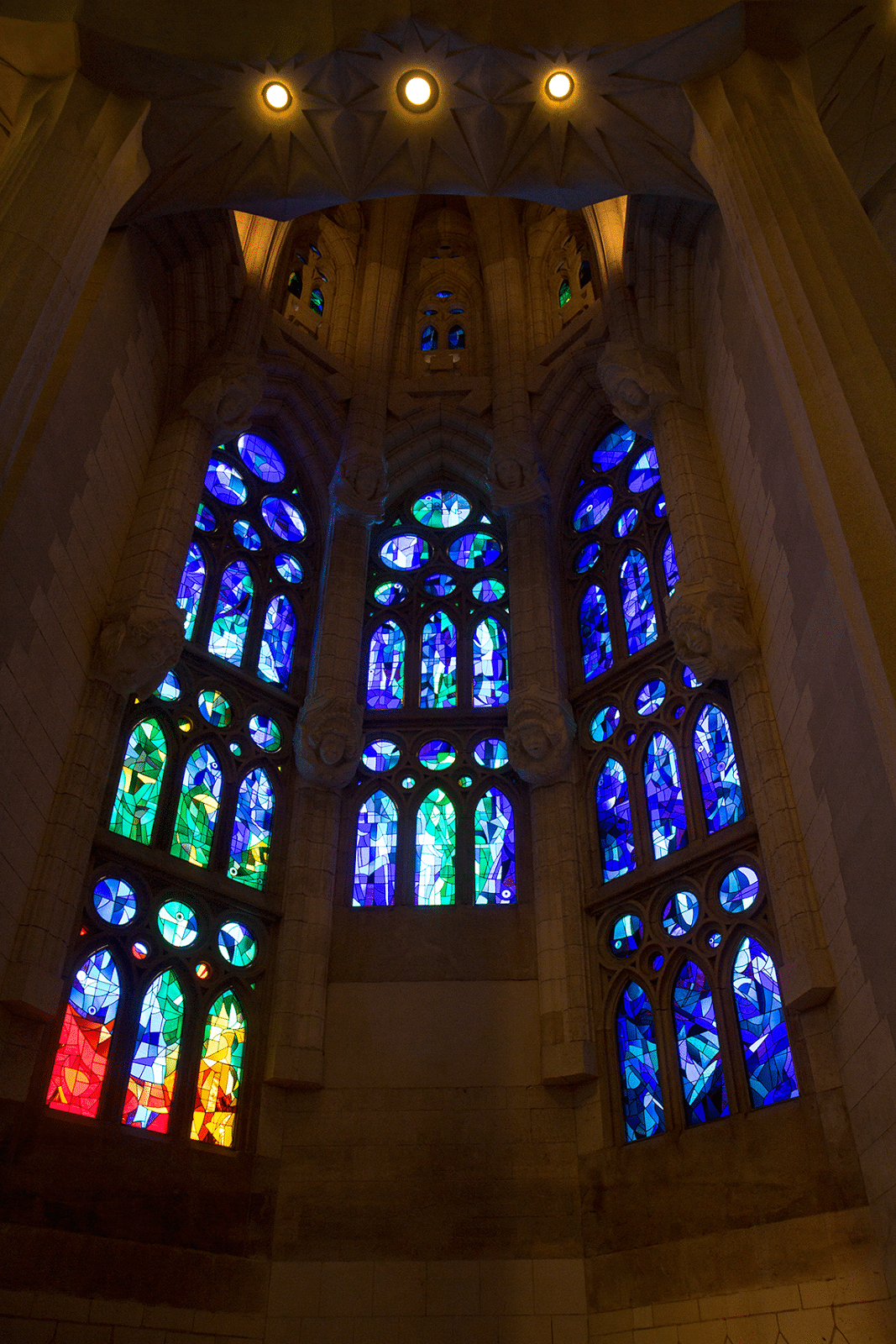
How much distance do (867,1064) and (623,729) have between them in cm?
477

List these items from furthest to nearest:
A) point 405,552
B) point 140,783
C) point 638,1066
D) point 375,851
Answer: point 405,552, point 375,851, point 140,783, point 638,1066

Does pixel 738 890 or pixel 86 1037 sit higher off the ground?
pixel 738 890

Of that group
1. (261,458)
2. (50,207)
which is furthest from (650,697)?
(50,207)

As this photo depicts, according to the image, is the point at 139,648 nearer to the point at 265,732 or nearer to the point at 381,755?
the point at 265,732

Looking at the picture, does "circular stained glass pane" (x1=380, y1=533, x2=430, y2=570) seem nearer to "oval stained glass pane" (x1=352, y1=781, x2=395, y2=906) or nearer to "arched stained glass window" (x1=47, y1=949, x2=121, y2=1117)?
"oval stained glass pane" (x1=352, y1=781, x2=395, y2=906)

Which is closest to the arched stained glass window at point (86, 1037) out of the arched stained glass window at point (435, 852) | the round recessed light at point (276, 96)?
the arched stained glass window at point (435, 852)

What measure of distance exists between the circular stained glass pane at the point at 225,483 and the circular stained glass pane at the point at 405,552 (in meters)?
2.03

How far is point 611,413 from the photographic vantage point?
13977 millimetres

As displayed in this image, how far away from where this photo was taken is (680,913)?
397 inches

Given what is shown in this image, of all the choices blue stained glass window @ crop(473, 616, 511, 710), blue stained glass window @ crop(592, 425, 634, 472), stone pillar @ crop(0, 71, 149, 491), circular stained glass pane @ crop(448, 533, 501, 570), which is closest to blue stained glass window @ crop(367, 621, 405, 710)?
blue stained glass window @ crop(473, 616, 511, 710)

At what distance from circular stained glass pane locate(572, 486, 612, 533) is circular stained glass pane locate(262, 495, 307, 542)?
3631 millimetres

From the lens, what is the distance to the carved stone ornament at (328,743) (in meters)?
11.5

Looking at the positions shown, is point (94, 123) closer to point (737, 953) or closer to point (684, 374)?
point (684, 374)

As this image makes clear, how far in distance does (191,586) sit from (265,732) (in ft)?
6.23
